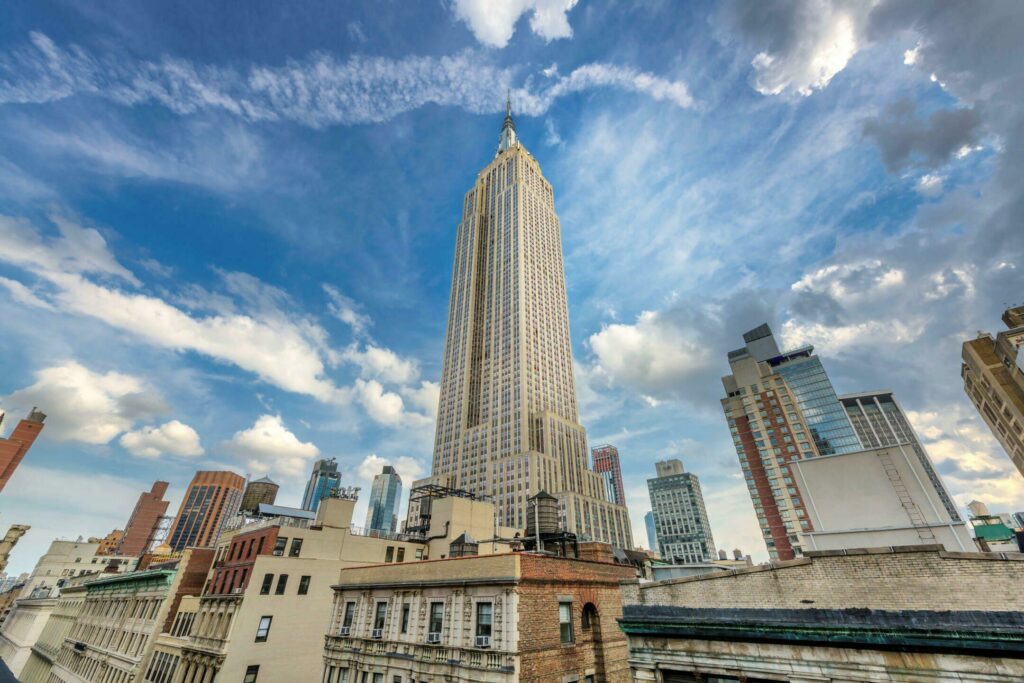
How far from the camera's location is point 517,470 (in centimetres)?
11662

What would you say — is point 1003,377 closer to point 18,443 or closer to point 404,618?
point 404,618

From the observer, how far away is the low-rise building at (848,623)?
9586mm

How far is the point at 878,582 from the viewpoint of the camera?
13.8 meters

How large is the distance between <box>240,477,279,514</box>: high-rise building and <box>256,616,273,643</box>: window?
24.4 m

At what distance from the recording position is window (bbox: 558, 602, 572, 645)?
69.6 ft

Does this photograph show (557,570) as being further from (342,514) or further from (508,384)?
(508,384)

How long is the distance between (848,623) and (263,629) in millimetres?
→ 40099

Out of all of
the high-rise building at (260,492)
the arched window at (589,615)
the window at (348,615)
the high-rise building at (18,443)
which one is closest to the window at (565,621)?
the arched window at (589,615)

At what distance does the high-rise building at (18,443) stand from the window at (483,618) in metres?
124

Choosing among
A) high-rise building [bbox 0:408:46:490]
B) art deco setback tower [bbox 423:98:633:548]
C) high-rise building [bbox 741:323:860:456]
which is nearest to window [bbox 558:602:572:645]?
art deco setback tower [bbox 423:98:633:548]

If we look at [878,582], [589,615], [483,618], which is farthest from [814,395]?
[483,618]

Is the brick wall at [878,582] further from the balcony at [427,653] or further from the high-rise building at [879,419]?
the high-rise building at [879,419]

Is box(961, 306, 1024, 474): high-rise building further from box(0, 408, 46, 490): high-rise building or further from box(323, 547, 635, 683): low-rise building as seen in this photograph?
box(0, 408, 46, 490): high-rise building

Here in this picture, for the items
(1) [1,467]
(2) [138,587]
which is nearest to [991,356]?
(2) [138,587]
